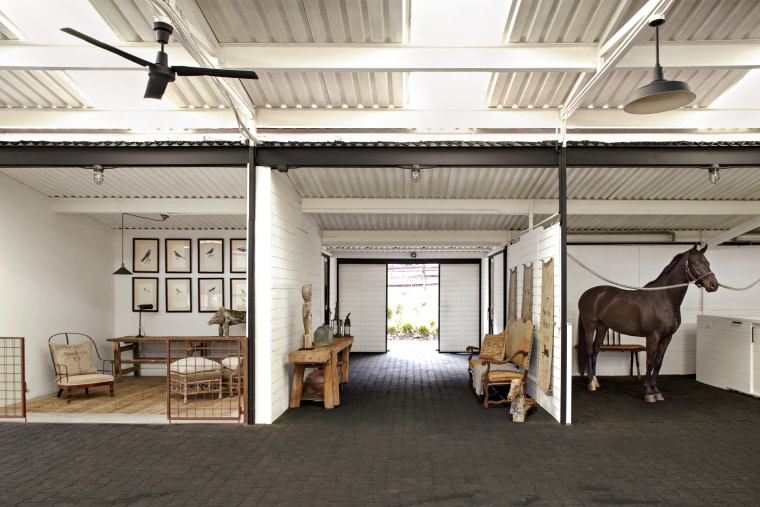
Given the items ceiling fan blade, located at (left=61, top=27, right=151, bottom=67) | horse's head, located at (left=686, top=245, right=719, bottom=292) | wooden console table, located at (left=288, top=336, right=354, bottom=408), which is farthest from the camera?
horse's head, located at (left=686, top=245, right=719, bottom=292)

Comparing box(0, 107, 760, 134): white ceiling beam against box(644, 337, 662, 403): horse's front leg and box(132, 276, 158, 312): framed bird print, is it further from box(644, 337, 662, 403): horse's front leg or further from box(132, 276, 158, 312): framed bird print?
box(132, 276, 158, 312): framed bird print

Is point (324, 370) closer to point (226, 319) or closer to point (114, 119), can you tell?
point (226, 319)

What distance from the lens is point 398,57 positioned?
5.52m

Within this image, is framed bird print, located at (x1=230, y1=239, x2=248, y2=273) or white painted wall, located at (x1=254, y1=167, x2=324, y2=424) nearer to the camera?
white painted wall, located at (x1=254, y1=167, x2=324, y2=424)

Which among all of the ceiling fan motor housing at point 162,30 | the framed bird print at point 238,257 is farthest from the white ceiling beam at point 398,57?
the framed bird print at point 238,257

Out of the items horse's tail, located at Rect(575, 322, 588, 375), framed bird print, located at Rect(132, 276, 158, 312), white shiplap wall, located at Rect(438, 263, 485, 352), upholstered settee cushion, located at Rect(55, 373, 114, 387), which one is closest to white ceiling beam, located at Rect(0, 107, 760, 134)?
upholstered settee cushion, located at Rect(55, 373, 114, 387)

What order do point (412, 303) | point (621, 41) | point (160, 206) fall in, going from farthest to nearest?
1. point (412, 303)
2. point (160, 206)
3. point (621, 41)

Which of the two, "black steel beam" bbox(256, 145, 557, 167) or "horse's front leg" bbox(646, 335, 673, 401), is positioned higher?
"black steel beam" bbox(256, 145, 557, 167)

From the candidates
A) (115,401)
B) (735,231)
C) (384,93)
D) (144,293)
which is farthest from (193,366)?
(735,231)

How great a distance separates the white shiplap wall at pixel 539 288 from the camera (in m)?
6.88

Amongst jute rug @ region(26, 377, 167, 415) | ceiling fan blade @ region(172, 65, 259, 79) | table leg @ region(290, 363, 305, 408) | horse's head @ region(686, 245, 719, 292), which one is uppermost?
ceiling fan blade @ region(172, 65, 259, 79)

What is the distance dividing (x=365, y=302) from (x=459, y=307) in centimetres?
293

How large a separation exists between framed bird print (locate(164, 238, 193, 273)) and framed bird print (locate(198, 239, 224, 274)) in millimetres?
241

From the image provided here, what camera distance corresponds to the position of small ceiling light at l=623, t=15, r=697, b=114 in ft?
14.1
